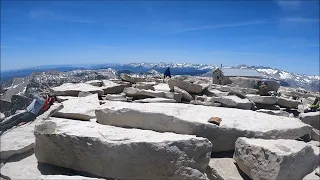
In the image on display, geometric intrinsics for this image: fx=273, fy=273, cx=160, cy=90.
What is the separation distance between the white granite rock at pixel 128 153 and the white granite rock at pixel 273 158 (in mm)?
811

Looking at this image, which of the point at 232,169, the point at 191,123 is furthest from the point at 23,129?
the point at 232,169

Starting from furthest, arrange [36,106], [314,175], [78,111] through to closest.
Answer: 1. [36,106]
2. [78,111]
3. [314,175]

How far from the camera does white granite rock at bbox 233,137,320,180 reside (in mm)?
4652

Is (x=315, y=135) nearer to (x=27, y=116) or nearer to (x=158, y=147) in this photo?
(x=158, y=147)

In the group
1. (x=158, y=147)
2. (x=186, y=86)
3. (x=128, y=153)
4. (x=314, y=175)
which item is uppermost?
(x=186, y=86)

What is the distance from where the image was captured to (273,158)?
15.3 ft

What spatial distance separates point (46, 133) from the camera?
5.00 m

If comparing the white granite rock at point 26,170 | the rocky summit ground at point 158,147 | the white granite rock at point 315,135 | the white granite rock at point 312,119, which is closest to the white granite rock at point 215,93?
the white granite rock at point 312,119

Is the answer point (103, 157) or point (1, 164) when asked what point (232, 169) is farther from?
point (1, 164)

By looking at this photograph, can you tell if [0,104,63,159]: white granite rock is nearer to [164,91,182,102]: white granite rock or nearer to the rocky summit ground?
the rocky summit ground

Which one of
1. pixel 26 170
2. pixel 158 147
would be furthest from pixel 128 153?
pixel 26 170

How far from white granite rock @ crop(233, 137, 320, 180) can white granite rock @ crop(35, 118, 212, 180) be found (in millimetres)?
811

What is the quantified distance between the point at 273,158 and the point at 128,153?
97.2 inches

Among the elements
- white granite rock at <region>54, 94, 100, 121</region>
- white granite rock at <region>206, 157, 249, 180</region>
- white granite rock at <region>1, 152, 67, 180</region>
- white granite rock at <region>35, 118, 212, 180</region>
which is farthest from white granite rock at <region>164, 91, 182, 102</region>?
white granite rock at <region>1, 152, 67, 180</region>
